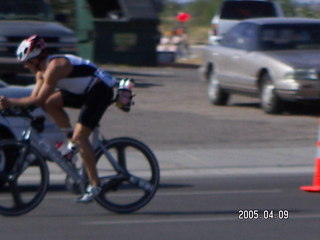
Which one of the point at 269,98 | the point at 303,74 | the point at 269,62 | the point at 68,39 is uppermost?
the point at 68,39

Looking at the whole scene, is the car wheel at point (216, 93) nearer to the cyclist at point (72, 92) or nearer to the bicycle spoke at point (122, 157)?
the bicycle spoke at point (122, 157)

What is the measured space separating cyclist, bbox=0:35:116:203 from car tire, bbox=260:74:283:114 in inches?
320

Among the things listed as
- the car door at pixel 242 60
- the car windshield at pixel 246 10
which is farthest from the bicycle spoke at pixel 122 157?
the car windshield at pixel 246 10

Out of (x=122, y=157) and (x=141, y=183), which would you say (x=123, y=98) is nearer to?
(x=122, y=157)

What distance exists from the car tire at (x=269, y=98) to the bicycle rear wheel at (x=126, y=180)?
7.78 metres

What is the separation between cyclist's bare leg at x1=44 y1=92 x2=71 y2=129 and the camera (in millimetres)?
→ 7938

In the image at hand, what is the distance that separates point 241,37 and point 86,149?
32.2 feet

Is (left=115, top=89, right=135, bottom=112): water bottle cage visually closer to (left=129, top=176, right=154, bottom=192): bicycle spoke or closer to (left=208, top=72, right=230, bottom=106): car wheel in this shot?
(left=129, top=176, right=154, bottom=192): bicycle spoke

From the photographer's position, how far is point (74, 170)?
26.8 ft

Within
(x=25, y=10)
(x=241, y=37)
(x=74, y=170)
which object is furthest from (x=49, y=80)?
(x=25, y=10)

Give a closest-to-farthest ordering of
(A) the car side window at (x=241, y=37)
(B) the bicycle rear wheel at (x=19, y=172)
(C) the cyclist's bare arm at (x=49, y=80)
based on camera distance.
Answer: (C) the cyclist's bare arm at (x=49, y=80) < (B) the bicycle rear wheel at (x=19, y=172) < (A) the car side window at (x=241, y=37)

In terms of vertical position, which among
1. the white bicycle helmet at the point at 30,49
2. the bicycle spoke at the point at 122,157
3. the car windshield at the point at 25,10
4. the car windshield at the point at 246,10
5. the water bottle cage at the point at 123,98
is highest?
the car windshield at the point at 246,10

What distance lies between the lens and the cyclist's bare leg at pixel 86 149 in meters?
7.95

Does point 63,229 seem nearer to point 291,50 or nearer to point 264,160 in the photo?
point 264,160
